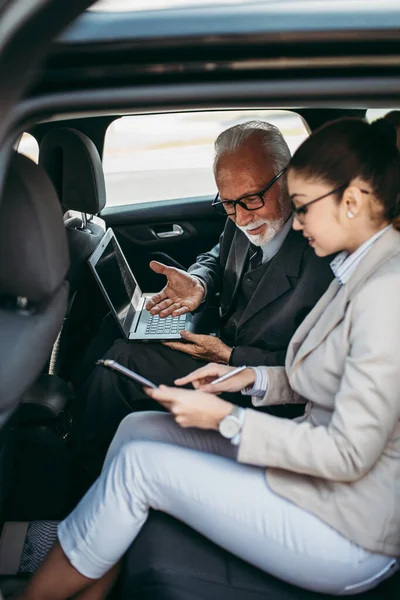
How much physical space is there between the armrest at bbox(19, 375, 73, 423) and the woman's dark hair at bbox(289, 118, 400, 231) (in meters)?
1.09

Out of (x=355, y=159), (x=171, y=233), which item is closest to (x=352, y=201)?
(x=355, y=159)

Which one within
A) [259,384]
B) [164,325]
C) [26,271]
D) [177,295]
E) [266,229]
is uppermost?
Answer: [26,271]

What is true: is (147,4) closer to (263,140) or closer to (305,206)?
(305,206)

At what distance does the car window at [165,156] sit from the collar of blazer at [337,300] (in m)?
1.79

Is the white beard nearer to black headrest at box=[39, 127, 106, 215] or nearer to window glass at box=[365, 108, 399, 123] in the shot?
window glass at box=[365, 108, 399, 123]

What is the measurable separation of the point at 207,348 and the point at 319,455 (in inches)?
41.2

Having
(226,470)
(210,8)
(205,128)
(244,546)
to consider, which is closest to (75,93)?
(210,8)

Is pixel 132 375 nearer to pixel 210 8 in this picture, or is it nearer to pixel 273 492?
pixel 273 492

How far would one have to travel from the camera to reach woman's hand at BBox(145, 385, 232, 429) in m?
1.47

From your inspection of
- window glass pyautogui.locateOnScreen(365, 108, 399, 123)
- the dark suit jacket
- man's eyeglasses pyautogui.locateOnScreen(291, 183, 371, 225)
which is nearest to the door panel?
the dark suit jacket

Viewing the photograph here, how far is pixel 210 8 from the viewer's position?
3.71ft

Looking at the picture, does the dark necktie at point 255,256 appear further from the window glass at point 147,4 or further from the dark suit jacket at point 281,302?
the window glass at point 147,4

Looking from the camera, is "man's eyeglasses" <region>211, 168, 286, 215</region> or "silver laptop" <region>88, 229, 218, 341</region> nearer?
"man's eyeglasses" <region>211, 168, 286, 215</region>

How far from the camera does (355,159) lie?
1.41m
